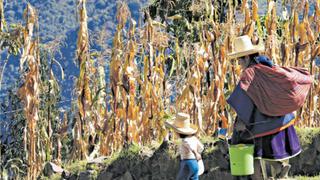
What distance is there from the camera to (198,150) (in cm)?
759

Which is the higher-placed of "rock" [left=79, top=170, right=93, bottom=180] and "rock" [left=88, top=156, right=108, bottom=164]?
"rock" [left=88, top=156, right=108, bottom=164]

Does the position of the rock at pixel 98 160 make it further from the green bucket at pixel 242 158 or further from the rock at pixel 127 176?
the green bucket at pixel 242 158

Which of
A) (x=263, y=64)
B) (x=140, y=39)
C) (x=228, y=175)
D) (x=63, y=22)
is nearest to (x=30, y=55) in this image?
(x=140, y=39)

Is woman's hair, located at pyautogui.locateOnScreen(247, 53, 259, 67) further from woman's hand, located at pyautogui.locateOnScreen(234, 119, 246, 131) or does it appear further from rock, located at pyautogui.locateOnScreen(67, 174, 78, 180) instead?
rock, located at pyautogui.locateOnScreen(67, 174, 78, 180)

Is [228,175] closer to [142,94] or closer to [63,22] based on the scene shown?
[142,94]

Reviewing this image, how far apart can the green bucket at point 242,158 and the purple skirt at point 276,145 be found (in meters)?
0.08

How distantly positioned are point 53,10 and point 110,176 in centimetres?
11411

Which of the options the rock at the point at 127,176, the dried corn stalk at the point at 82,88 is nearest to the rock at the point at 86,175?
the rock at the point at 127,176

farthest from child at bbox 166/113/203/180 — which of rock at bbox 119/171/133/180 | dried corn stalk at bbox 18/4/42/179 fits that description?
dried corn stalk at bbox 18/4/42/179

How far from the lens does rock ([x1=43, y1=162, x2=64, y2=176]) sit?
9.20 metres

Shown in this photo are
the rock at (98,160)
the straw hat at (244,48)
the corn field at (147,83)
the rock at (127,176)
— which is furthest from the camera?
the corn field at (147,83)

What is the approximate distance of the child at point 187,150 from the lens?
7.47 m

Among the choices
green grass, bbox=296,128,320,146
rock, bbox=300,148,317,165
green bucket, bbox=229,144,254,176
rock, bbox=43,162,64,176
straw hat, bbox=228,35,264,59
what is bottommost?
rock, bbox=43,162,64,176

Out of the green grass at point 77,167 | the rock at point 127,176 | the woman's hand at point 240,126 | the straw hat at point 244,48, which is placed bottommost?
the rock at point 127,176
